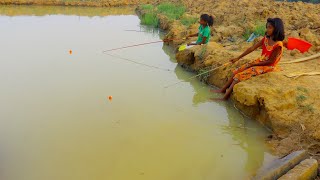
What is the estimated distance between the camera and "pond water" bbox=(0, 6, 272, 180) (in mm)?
3256

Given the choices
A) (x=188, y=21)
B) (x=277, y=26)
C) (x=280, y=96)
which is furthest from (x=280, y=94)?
(x=188, y=21)

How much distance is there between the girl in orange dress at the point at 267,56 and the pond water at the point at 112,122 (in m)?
0.44

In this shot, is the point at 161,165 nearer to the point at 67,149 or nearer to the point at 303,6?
the point at 67,149

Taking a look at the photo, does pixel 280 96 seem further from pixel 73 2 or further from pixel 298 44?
pixel 73 2

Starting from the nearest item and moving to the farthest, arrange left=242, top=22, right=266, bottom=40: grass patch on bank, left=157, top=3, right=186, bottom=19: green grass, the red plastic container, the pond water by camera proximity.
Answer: the pond water < the red plastic container < left=242, top=22, right=266, bottom=40: grass patch on bank < left=157, top=3, right=186, bottom=19: green grass

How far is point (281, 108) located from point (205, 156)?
1.27 metres

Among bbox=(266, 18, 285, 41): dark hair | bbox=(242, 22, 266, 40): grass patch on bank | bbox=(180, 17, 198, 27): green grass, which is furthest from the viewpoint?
bbox=(180, 17, 198, 27): green grass

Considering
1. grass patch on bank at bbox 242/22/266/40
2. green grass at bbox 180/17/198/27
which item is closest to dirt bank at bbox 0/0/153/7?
green grass at bbox 180/17/198/27

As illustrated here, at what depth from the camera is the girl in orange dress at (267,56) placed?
4301 millimetres

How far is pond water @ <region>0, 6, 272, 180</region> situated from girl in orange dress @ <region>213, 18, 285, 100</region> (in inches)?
17.4

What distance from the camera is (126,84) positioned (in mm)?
5316

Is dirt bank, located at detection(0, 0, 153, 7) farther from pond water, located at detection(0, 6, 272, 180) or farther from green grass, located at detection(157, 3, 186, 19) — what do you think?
pond water, located at detection(0, 6, 272, 180)

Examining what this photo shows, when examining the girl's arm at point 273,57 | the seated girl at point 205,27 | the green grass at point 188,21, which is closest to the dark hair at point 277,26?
the girl's arm at point 273,57

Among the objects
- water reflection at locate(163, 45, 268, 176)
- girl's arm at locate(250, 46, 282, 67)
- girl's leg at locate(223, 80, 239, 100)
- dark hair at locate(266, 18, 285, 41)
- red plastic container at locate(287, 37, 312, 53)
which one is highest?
dark hair at locate(266, 18, 285, 41)
